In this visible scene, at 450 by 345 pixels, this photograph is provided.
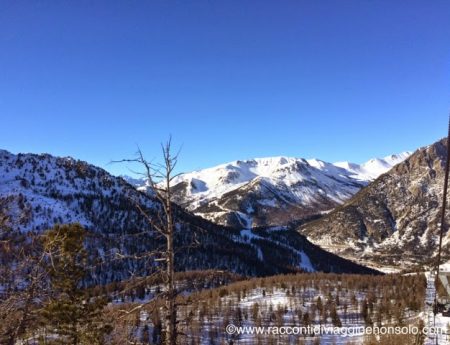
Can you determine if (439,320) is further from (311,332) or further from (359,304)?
(359,304)

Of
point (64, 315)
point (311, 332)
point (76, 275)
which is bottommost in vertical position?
point (311, 332)

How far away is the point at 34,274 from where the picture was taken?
17.1 m

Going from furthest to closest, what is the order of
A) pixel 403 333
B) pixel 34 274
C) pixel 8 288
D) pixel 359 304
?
pixel 359 304, pixel 403 333, pixel 34 274, pixel 8 288

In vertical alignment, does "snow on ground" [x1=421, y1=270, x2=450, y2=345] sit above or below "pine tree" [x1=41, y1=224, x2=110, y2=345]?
below

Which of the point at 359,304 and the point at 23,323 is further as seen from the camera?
the point at 359,304

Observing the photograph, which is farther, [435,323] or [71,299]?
[435,323]

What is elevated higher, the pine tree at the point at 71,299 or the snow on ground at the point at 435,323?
the pine tree at the point at 71,299

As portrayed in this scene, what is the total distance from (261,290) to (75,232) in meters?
162

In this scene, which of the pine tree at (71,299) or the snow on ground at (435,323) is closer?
the pine tree at (71,299)

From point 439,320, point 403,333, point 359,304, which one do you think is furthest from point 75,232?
point 359,304

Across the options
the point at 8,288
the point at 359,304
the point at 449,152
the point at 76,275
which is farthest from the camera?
the point at 359,304

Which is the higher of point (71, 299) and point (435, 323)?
point (71, 299)

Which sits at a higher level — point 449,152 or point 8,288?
point 449,152

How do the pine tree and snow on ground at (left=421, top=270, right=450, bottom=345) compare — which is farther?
snow on ground at (left=421, top=270, right=450, bottom=345)
